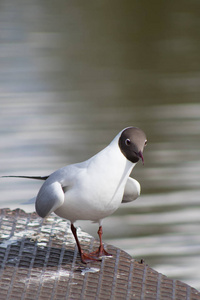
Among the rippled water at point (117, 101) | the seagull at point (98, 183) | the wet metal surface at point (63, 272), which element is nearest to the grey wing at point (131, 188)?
the seagull at point (98, 183)

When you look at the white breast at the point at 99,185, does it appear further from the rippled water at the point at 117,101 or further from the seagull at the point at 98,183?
the rippled water at the point at 117,101

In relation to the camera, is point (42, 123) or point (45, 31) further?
point (45, 31)

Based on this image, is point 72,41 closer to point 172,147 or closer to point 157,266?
point 172,147

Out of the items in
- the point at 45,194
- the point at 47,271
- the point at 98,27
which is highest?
the point at 45,194

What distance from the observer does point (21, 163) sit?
382 centimetres

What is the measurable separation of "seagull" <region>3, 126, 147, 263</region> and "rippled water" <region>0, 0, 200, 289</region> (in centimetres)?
96

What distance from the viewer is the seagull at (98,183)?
1.97 meters

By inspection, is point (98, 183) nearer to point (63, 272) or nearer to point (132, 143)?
point (132, 143)

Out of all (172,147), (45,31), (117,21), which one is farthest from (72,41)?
(172,147)

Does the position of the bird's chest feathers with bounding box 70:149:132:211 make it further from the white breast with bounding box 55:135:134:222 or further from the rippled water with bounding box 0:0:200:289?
the rippled water with bounding box 0:0:200:289

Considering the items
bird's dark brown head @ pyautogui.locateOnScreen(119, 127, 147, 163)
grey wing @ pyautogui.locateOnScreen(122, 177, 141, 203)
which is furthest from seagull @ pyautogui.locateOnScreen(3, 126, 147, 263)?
grey wing @ pyautogui.locateOnScreen(122, 177, 141, 203)

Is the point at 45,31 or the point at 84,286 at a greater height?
the point at 84,286

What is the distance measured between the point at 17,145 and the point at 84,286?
2179 millimetres

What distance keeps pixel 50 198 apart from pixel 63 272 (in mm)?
245
